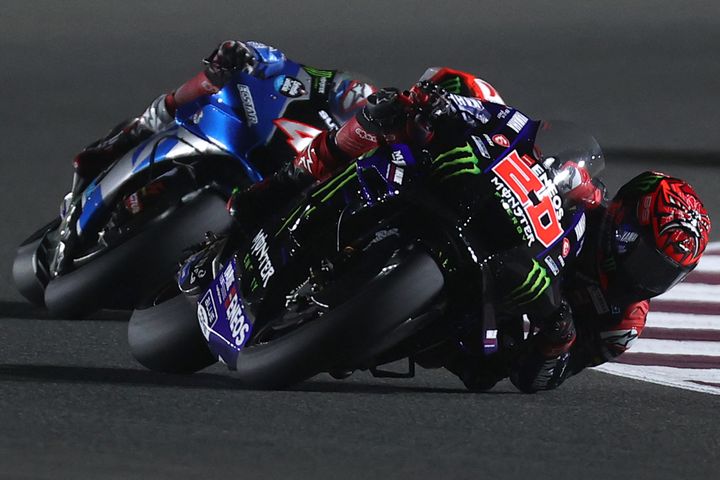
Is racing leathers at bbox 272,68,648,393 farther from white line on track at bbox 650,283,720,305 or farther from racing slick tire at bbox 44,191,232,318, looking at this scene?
white line on track at bbox 650,283,720,305

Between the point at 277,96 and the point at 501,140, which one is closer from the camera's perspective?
the point at 501,140

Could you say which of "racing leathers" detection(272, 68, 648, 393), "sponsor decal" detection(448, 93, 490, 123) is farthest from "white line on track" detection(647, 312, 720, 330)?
"sponsor decal" detection(448, 93, 490, 123)

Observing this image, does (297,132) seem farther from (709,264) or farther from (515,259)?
(709,264)

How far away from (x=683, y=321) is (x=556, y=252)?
2212 mm

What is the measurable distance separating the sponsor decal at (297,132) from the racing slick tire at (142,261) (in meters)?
0.38

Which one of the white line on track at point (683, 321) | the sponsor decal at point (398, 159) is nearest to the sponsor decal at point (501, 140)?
the sponsor decal at point (398, 159)

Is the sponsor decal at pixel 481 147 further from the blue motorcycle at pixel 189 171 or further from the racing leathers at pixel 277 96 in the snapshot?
the racing leathers at pixel 277 96

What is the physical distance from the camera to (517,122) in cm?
554

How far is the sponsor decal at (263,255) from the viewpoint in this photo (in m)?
5.36

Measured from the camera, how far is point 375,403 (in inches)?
215

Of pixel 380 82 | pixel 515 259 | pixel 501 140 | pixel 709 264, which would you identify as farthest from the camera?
pixel 380 82

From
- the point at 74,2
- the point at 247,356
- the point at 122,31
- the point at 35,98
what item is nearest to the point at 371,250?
the point at 247,356

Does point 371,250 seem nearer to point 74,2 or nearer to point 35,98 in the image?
point 35,98

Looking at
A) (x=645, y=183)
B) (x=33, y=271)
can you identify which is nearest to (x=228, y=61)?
(x=33, y=271)
